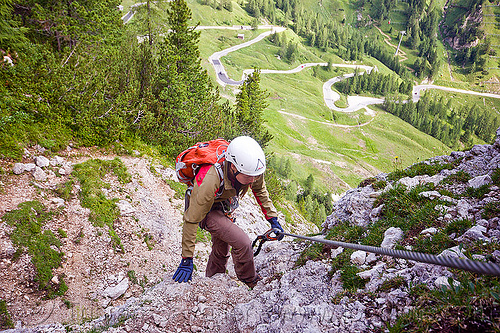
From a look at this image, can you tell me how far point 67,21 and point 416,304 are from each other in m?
22.2

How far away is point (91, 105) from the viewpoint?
15.0 meters

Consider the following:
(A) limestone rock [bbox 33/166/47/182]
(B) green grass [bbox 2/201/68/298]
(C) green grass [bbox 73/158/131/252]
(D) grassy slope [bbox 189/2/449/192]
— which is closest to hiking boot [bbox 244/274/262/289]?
(B) green grass [bbox 2/201/68/298]

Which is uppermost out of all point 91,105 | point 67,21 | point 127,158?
point 67,21

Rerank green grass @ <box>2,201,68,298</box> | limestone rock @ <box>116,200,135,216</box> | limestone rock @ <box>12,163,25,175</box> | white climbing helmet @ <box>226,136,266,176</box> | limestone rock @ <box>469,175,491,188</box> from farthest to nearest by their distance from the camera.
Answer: limestone rock @ <box>116,200,135,216</box> < limestone rock @ <box>12,163,25,175</box> < green grass @ <box>2,201,68,298</box> < limestone rock @ <box>469,175,491,188</box> < white climbing helmet @ <box>226,136,266,176</box>

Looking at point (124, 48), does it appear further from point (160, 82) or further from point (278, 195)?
point (278, 195)

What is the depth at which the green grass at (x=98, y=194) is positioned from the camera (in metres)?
11.1

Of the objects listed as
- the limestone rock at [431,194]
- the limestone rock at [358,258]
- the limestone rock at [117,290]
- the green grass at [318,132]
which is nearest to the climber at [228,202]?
the limestone rock at [358,258]

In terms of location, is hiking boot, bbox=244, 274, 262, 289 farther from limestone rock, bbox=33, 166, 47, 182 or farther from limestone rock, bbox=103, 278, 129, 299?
limestone rock, bbox=33, 166, 47, 182

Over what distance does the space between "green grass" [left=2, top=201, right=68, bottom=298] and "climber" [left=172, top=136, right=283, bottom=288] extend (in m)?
4.57

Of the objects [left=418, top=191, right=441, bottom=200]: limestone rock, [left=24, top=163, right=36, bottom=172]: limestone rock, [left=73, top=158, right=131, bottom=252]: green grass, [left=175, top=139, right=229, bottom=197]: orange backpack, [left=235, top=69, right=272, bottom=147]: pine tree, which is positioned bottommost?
[left=235, top=69, right=272, bottom=147]: pine tree

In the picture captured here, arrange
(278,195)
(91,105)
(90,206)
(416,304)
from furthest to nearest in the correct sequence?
(278,195) → (91,105) → (90,206) → (416,304)

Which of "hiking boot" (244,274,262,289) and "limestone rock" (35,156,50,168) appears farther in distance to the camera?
"limestone rock" (35,156,50,168)

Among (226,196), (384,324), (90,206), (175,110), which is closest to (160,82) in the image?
(175,110)

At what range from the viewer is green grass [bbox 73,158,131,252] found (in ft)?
36.3
